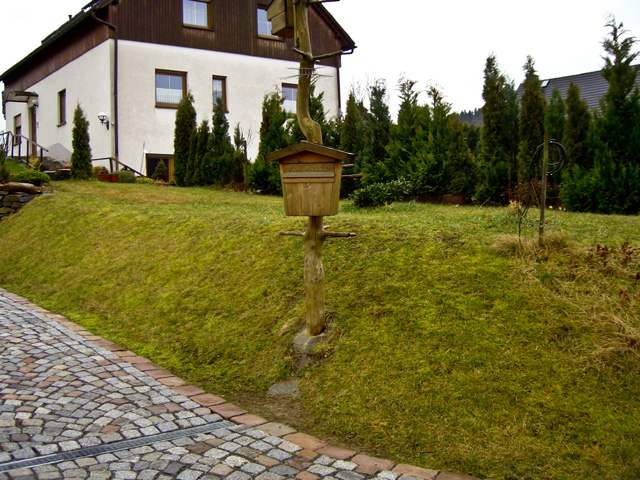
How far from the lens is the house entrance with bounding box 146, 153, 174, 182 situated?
67.3ft

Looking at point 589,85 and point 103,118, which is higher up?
point 589,85

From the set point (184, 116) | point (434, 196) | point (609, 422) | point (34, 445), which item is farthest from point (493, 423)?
point (184, 116)

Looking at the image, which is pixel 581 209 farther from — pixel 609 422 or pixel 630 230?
pixel 609 422

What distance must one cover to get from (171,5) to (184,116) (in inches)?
205

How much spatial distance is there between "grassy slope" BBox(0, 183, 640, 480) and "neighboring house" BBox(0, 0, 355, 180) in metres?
12.3

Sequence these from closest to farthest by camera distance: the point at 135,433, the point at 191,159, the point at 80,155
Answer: the point at 135,433, the point at 80,155, the point at 191,159

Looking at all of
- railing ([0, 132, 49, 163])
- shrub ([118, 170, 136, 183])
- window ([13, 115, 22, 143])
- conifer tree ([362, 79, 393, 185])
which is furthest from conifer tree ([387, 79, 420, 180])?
window ([13, 115, 22, 143])

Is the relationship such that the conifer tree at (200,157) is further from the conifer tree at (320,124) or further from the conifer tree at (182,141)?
the conifer tree at (320,124)

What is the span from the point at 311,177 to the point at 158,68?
693 inches

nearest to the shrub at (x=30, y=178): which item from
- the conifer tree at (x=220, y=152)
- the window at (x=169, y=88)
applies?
the conifer tree at (x=220, y=152)

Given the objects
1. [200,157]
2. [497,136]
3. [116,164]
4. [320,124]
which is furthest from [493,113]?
[116,164]

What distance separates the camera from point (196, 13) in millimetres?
21422

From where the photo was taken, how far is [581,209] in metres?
9.46

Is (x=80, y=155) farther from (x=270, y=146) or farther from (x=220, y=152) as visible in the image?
(x=270, y=146)
